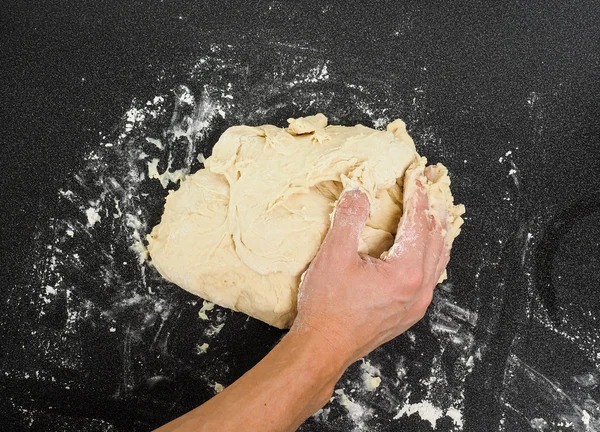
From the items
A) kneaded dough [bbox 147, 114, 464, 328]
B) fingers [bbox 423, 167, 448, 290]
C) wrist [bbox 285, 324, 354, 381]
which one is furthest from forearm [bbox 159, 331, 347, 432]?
fingers [bbox 423, 167, 448, 290]

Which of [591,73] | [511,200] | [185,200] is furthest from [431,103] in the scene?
[185,200]

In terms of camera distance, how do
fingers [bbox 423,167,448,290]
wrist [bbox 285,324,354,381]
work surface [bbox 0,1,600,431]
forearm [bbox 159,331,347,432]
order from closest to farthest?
forearm [bbox 159,331,347,432]
wrist [bbox 285,324,354,381]
fingers [bbox 423,167,448,290]
work surface [bbox 0,1,600,431]

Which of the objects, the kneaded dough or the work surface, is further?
the work surface

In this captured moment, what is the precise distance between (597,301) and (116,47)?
6.56 ft

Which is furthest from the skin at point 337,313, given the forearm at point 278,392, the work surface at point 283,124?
the work surface at point 283,124

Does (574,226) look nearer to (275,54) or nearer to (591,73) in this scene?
(591,73)

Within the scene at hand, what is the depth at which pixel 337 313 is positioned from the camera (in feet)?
4.56

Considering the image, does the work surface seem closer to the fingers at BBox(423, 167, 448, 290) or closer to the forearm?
the fingers at BBox(423, 167, 448, 290)

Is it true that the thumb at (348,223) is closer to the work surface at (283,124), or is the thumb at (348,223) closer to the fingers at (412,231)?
the fingers at (412,231)

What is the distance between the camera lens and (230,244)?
62.7 inches

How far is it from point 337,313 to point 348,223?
26cm

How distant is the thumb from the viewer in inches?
56.3

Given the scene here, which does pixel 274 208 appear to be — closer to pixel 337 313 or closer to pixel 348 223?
pixel 348 223

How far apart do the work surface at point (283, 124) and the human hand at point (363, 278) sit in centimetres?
36
